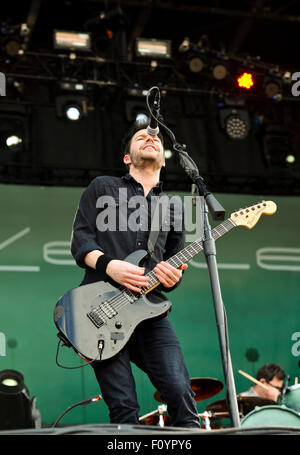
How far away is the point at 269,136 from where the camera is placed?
309 inches

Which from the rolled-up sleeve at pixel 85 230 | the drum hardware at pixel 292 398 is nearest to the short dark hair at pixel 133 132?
the rolled-up sleeve at pixel 85 230

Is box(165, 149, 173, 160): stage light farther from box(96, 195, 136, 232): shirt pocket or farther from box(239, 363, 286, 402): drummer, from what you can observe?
box(96, 195, 136, 232): shirt pocket

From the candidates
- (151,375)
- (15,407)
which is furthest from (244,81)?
(151,375)

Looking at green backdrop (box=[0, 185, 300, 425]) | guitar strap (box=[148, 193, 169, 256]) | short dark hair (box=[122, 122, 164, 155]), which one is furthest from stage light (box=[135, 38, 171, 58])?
guitar strap (box=[148, 193, 169, 256])

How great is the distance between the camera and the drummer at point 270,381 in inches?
260

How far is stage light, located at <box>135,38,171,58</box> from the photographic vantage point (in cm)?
735

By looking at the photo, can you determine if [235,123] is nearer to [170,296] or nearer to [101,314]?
[170,296]

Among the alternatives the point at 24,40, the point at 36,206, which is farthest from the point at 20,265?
the point at 24,40

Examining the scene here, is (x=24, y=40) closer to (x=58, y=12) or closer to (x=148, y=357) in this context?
(x=58, y=12)

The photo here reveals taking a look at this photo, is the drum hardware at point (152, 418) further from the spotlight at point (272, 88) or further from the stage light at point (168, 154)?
the spotlight at point (272, 88)

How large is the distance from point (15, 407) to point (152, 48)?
4.36m

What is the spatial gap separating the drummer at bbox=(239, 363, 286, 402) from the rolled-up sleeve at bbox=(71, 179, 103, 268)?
3904 millimetres
